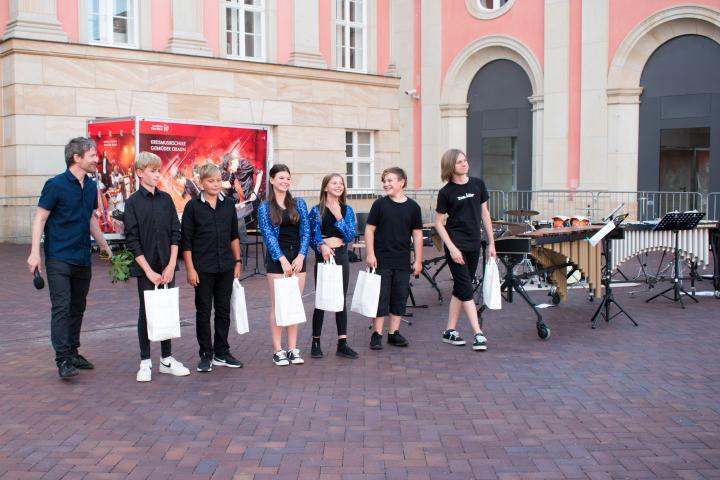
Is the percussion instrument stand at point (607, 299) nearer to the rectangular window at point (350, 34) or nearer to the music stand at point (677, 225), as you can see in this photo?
the music stand at point (677, 225)

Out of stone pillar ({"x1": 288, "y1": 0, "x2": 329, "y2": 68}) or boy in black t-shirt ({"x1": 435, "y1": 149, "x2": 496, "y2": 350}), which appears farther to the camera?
stone pillar ({"x1": 288, "y1": 0, "x2": 329, "y2": 68})

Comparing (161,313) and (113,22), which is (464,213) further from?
(113,22)

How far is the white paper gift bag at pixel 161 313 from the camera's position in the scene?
6.47m

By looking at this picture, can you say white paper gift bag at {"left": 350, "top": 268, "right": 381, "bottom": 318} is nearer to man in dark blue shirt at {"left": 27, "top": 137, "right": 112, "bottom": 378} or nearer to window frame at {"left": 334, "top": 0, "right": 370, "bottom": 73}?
man in dark blue shirt at {"left": 27, "top": 137, "right": 112, "bottom": 378}

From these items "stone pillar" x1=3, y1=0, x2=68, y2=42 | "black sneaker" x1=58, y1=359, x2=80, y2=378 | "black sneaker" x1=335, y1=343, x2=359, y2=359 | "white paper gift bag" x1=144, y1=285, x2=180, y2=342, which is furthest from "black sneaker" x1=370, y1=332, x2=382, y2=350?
"stone pillar" x1=3, y1=0, x2=68, y2=42

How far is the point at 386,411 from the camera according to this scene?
5777 millimetres

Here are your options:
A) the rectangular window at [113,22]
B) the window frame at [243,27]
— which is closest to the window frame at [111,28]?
the rectangular window at [113,22]

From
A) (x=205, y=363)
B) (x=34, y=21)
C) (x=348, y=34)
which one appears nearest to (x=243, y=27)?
(x=348, y=34)

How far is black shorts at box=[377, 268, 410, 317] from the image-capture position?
25.3ft

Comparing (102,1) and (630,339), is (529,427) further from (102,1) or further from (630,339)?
(102,1)

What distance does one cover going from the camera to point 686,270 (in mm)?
13609

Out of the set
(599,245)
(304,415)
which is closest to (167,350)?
(304,415)

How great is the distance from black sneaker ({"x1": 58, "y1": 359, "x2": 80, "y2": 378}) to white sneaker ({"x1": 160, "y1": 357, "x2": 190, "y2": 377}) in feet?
2.25

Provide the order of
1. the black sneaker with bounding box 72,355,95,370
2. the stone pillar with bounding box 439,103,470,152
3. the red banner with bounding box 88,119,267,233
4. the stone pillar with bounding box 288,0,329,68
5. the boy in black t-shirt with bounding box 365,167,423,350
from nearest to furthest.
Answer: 1. the black sneaker with bounding box 72,355,95,370
2. the boy in black t-shirt with bounding box 365,167,423,350
3. the red banner with bounding box 88,119,267,233
4. the stone pillar with bounding box 288,0,329,68
5. the stone pillar with bounding box 439,103,470,152
